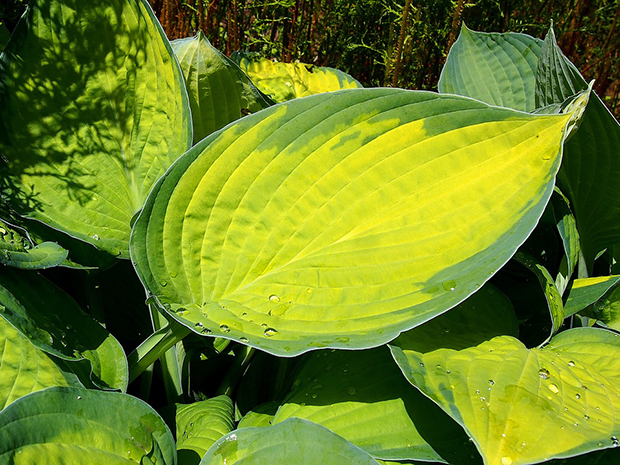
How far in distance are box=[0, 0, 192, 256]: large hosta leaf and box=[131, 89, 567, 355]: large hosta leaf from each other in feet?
0.59

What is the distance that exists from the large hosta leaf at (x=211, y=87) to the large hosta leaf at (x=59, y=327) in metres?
0.43

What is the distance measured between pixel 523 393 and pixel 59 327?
594mm

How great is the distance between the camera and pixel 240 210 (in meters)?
0.83

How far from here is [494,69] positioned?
1.30 meters

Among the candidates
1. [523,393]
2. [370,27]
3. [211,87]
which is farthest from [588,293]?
[370,27]

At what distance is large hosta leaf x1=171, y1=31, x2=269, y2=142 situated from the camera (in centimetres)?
109

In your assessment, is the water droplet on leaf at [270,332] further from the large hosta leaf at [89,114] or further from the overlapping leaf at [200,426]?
the large hosta leaf at [89,114]

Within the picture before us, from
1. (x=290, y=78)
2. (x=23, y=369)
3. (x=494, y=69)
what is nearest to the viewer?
(x=23, y=369)

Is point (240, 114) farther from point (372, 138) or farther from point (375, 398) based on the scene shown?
point (375, 398)

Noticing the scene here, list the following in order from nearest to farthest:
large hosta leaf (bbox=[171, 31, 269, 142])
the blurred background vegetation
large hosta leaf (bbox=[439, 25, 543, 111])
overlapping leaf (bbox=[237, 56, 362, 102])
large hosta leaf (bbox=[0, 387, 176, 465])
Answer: large hosta leaf (bbox=[0, 387, 176, 465])
large hosta leaf (bbox=[171, 31, 269, 142])
large hosta leaf (bbox=[439, 25, 543, 111])
overlapping leaf (bbox=[237, 56, 362, 102])
the blurred background vegetation

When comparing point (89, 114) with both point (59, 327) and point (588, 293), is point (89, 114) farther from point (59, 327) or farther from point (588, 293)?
point (588, 293)

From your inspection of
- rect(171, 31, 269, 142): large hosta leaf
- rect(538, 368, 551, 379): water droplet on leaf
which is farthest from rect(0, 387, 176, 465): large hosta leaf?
rect(171, 31, 269, 142): large hosta leaf

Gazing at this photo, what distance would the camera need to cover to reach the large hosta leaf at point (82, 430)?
60 centimetres

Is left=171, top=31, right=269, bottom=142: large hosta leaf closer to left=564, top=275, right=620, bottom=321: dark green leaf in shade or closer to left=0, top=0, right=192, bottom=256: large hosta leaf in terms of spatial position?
left=0, top=0, right=192, bottom=256: large hosta leaf
